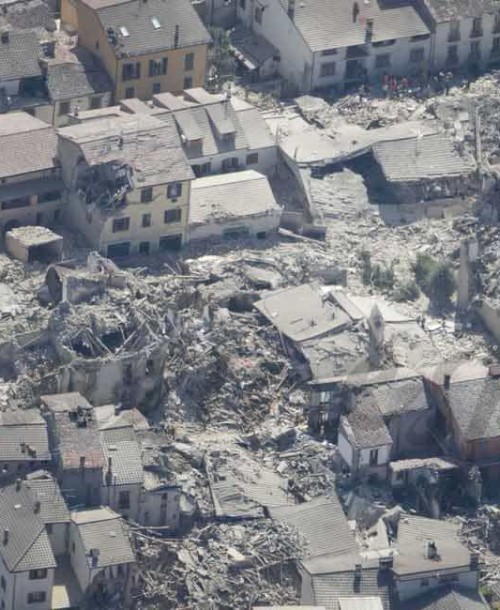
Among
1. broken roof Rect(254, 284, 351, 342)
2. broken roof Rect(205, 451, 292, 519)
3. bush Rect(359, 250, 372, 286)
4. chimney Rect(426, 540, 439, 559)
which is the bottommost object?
chimney Rect(426, 540, 439, 559)

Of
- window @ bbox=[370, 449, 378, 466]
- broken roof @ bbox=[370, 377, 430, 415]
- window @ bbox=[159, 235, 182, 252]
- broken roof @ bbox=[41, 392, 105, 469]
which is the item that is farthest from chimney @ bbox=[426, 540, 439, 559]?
window @ bbox=[159, 235, 182, 252]

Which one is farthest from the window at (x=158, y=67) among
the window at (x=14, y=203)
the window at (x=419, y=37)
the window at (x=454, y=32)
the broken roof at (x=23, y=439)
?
the broken roof at (x=23, y=439)

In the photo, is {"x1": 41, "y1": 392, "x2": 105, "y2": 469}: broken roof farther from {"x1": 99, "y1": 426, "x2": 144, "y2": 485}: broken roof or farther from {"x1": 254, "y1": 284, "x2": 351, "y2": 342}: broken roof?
{"x1": 254, "y1": 284, "x2": 351, "y2": 342}: broken roof

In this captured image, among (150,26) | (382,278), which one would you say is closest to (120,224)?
(382,278)

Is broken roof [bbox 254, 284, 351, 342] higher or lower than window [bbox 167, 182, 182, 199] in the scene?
lower

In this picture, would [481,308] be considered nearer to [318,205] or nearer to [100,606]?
[318,205]

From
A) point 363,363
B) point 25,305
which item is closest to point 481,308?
point 363,363
